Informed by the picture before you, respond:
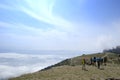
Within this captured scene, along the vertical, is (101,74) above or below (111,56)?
below

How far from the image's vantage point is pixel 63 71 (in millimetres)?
52500

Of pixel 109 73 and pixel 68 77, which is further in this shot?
pixel 109 73

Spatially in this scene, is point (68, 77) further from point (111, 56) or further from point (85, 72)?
point (111, 56)

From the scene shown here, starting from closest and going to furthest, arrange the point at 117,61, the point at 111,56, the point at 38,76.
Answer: the point at 38,76 < the point at 117,61 < the point at 111,56

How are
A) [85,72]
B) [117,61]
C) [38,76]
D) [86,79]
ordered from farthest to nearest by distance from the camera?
[117,61]
[85,72]
[38,76]
[86,79]

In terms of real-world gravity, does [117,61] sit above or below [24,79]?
above

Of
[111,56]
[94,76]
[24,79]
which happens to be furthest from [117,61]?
[24,79]

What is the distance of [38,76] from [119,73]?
1721cm

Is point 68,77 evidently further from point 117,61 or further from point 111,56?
point 111,56

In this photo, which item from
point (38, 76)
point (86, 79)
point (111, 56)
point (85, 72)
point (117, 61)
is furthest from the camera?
point (111, 56)

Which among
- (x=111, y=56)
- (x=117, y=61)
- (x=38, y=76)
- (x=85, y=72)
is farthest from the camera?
(x=111, y=56)

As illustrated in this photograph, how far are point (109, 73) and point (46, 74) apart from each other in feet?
42.4

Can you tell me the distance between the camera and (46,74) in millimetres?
49750

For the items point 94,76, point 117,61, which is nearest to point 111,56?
point 117,61
